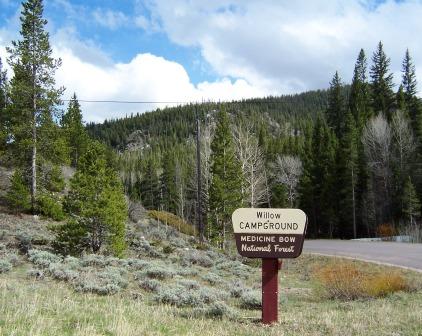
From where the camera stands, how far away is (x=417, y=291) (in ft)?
43.8

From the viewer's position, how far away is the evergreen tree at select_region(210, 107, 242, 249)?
35.9 m

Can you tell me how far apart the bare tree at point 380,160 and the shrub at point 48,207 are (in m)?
34.1

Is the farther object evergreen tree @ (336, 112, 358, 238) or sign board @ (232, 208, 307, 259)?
evergreen tree @ (336, 112, 358, 238)

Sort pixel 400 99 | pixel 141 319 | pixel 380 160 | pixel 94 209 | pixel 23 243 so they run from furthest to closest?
pixel 400 99
pixel 380 160
pixel 23 243
pixel 94 209
pixel 141 319

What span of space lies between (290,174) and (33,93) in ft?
136

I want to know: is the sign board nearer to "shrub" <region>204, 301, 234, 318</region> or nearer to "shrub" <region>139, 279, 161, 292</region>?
"shrub" <region>204, 301, 234, 318</region>

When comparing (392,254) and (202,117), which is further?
(202,117)

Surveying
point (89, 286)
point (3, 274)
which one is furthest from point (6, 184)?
point (89, 286)

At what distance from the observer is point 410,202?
4484cm

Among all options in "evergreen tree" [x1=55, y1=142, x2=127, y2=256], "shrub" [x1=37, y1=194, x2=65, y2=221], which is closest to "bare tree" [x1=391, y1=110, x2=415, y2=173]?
"shrub" [x1=37, y1=194, x2=65, y2=221]

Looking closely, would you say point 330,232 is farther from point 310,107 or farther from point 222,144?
point 310,107

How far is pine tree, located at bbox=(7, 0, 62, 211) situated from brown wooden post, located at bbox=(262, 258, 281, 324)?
23.7 meters

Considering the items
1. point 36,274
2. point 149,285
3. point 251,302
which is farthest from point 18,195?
point 251,302

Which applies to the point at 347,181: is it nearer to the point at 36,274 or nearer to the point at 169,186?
the point at 169,186
